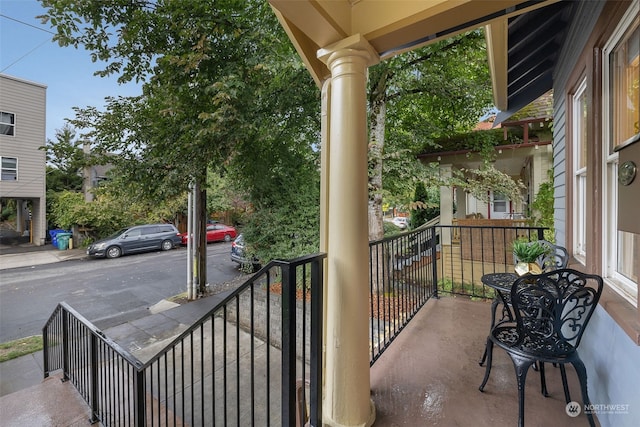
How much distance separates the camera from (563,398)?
5.63 ft

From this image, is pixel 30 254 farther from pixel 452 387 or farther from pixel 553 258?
pixel 553 258

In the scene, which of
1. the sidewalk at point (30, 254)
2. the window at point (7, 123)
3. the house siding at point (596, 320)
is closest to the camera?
the house siding at point (596, 320)

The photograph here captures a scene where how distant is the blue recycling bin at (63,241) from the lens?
1177cm

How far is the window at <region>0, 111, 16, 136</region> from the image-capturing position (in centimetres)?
1128

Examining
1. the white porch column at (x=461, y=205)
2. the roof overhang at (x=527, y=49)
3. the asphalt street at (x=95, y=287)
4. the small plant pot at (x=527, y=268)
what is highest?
the roof overhang at (x=527, y=49)

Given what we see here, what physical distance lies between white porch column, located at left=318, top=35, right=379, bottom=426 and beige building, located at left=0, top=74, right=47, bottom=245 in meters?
15.9

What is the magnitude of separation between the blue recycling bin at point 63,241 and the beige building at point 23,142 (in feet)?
6.00

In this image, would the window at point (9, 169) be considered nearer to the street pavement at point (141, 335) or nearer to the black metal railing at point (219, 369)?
the street pavement at point (141, 335)

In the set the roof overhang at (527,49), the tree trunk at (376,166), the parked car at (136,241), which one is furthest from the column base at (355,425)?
the parked car at (136,241)

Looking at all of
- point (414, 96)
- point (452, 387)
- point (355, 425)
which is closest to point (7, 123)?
point (414, 96)

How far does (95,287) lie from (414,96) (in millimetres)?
8300

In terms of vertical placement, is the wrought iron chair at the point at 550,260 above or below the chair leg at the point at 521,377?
above

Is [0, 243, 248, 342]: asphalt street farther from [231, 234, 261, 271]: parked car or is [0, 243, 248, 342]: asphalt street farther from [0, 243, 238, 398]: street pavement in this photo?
[231, 234, 261, 271]: parked car

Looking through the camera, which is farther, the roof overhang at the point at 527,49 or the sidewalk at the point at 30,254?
the sidewalk at the point at 30,254
